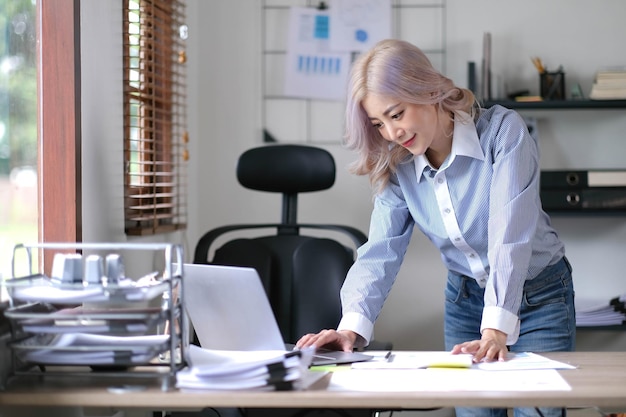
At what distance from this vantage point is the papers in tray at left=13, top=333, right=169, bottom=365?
1560 millimetres

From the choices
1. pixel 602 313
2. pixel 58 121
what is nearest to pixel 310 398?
pixel 58 121

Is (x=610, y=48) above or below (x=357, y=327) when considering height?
above

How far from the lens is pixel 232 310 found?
5.64ft

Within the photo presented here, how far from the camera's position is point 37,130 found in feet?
7.65

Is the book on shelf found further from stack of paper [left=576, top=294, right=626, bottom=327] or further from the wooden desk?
the wooden desk

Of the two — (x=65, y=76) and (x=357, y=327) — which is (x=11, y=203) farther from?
(x=357, y=327)

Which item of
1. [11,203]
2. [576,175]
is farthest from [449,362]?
[576,175]

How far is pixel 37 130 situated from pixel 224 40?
5.10ft

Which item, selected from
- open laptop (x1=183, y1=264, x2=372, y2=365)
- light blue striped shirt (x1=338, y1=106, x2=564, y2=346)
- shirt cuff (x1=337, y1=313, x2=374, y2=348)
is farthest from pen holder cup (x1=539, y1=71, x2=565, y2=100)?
open laptop (x1=183, y1=264, x2=372, y2=365)

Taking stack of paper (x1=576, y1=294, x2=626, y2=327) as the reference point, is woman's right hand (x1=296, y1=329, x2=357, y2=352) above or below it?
above

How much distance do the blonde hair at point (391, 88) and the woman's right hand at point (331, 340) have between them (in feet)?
1.40

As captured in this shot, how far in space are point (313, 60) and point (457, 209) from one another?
178cm

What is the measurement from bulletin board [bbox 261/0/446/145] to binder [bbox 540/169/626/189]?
2.08ft

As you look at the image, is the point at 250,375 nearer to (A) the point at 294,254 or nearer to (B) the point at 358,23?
(A) the point at 294,254
